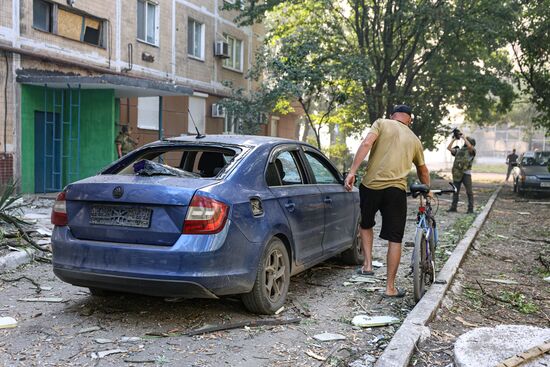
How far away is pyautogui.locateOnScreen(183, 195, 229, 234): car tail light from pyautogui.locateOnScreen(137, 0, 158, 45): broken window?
1444cm

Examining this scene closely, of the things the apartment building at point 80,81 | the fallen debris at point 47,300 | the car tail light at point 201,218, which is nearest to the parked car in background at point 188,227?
the car tail light at point 201,218

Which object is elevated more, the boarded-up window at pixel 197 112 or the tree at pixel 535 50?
the tree at pixel 535 50

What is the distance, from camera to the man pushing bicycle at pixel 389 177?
5406 mm

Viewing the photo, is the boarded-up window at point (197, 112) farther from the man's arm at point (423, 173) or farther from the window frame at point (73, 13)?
the man's arm at point (423, 173)

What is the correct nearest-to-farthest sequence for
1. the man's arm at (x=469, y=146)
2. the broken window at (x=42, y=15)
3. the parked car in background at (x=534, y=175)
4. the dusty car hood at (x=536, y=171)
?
1. the man's arm at (x=469, y=146)
2. the broken window at (x=42, y=15)
3. the parked car in background at (x=534, y=175)
4. the dusty car hood at (x=536, y=171)

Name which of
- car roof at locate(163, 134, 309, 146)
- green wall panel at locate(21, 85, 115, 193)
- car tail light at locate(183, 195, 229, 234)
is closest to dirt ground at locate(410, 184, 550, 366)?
car tail light at locate(183, 195, 229, 234)

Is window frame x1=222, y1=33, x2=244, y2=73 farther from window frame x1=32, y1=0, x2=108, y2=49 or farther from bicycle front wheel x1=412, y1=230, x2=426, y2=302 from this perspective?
bicycle front wheel x1=412, y1=230, x2=426, y2=302

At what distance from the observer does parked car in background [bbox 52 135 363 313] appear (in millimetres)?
4188

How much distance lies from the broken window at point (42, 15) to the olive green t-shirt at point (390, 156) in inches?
428

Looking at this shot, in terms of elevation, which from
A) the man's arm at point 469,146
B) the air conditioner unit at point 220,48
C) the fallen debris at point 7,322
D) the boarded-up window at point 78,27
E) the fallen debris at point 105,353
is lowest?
Result: the fallen debris at point 105,353

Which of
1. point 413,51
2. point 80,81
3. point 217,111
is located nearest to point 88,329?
point 80,81

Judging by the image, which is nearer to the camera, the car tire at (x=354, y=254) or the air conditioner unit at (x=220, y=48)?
the car tire at (x=354, y=254)

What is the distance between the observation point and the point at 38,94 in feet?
44.6

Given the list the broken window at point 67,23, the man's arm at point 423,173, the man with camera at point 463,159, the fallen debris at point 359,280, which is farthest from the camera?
the broken window at point 67,23
